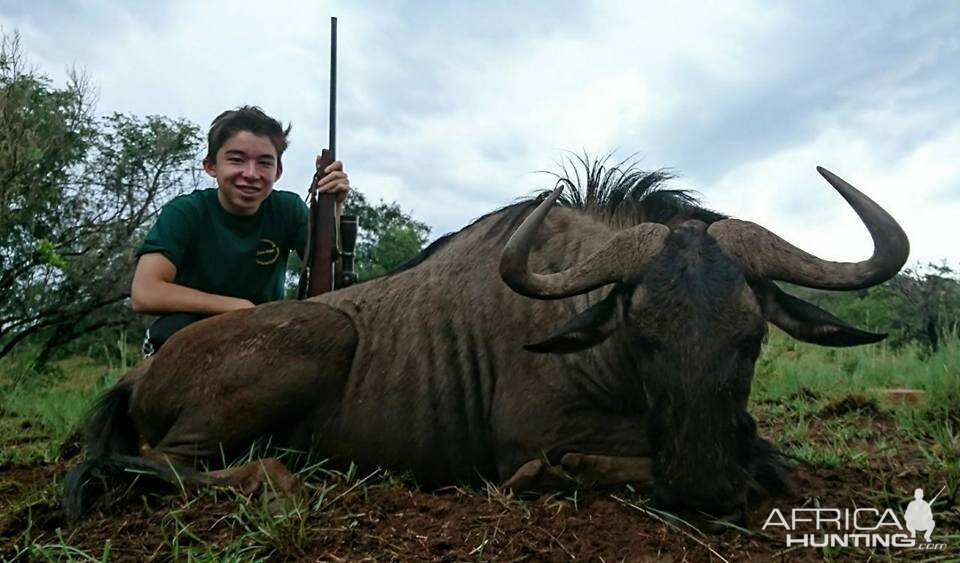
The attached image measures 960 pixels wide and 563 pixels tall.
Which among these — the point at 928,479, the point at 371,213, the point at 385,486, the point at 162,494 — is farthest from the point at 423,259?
the point at 371,213

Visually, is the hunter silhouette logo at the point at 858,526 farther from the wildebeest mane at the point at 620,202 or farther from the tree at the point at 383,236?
the tree at the point at 383,236

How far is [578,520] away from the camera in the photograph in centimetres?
278

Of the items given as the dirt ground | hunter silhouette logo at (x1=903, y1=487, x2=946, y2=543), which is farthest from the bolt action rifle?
hunter silhouette logo at (x1=903, y1=487, x2=946, y2=543)

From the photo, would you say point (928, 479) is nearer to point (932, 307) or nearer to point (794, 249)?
point (794, 249)

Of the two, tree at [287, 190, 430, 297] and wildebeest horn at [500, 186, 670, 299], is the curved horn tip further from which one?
tree at [287, 190, 430, 297]

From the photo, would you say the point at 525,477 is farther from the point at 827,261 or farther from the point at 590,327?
the point at 827,261

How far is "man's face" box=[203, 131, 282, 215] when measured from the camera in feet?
16.1

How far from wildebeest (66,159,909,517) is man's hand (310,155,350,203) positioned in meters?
0.96

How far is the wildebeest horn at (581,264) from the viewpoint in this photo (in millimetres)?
3109

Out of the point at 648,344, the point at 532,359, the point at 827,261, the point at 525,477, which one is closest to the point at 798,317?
the point at 827,261

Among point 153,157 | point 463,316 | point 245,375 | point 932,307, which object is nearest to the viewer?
point 245,375

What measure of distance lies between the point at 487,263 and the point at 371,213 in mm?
31466

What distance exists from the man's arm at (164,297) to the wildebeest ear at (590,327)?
2050 mm

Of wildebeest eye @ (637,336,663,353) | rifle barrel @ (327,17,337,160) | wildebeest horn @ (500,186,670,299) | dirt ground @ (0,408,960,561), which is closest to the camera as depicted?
dirt ground @ (0,408,960,561)
